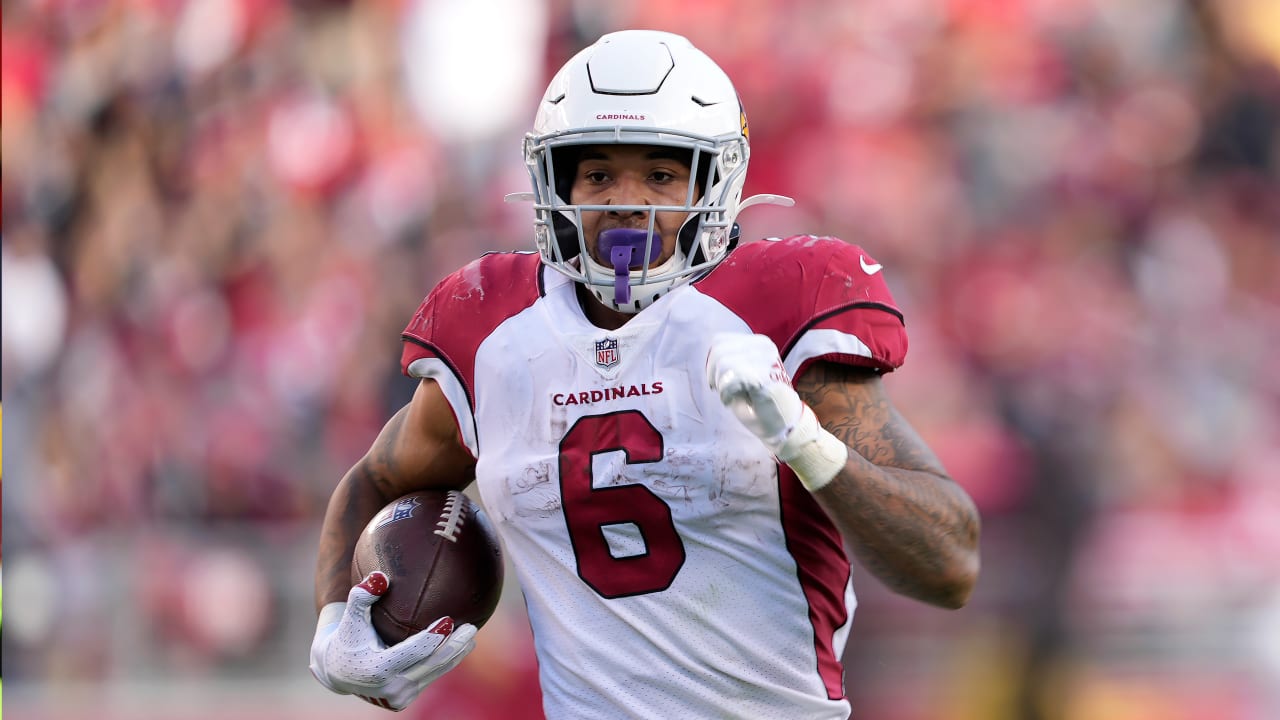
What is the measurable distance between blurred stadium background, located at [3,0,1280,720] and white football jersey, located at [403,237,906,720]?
291 cm

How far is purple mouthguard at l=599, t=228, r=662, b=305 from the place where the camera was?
2291 millimetres

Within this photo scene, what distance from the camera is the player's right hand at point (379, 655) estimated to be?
2.33m

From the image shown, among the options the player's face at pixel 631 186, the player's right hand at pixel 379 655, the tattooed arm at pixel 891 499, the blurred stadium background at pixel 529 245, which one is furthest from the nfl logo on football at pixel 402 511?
the blurred stadium background at pixel 529 245

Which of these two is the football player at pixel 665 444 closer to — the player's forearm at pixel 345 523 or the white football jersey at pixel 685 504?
the white football jersey at pixel 685 504

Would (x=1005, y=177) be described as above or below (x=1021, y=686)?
above

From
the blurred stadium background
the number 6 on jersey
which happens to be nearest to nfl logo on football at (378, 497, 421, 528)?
the number 6 on jersey

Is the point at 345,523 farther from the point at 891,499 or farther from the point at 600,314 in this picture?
the point at 891,499

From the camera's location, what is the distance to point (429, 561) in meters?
2.42

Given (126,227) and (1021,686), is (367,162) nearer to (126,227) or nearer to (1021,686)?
(126,227)

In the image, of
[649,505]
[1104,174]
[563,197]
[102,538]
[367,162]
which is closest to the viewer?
[649,505]

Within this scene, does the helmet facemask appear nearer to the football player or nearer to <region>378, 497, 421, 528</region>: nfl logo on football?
the football player

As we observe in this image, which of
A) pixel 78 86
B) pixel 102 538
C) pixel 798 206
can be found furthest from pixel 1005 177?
pixel 78 86

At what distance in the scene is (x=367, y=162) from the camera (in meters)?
7.08

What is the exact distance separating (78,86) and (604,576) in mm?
6179
